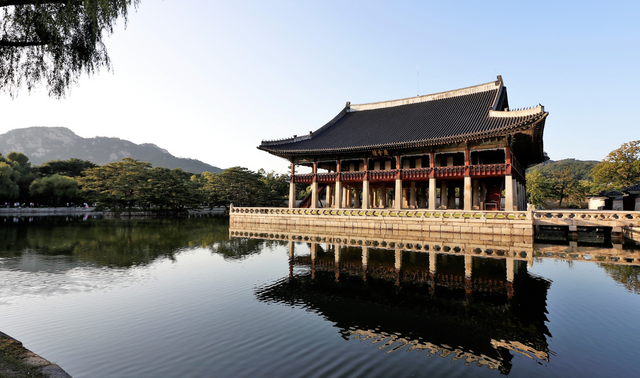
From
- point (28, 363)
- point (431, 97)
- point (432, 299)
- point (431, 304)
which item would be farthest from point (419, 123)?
point (28, 363)

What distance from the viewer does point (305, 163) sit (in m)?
35.9

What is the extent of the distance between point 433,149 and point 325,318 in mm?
24462

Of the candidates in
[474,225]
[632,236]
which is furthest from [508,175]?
[632,236]

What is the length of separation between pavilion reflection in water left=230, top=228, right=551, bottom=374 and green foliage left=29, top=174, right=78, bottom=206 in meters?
67.2

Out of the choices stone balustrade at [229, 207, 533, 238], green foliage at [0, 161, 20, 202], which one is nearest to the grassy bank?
stone balustrade at [229, 207, 533, 238]

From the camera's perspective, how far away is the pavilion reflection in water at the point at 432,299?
6203mm

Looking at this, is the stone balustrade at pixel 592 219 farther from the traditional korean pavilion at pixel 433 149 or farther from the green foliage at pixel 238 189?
the green foliage at pixel 238 189

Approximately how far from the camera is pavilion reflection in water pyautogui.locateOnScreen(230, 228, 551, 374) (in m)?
6.20

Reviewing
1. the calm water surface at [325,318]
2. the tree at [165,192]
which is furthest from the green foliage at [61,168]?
the calm water surface at [325,318]

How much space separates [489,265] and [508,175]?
593 inches

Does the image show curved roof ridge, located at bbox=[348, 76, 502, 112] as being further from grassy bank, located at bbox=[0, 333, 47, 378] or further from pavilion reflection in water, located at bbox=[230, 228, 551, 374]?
grassy bank, located at bbox=[0, 333, 47, 378]

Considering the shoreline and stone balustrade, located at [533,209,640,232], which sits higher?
stone balustrade, located at [533,209,640,232]

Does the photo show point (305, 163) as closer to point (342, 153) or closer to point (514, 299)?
point (342, 153)

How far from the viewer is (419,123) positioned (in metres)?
33.1
